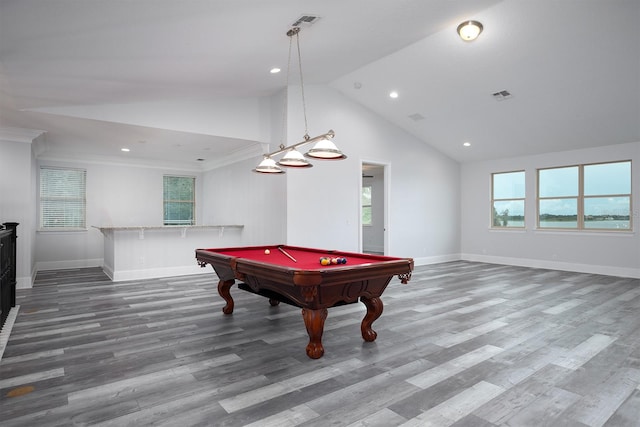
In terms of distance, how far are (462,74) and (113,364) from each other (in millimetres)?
6027

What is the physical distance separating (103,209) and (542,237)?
9.87 meters

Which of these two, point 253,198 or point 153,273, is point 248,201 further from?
point 153,273

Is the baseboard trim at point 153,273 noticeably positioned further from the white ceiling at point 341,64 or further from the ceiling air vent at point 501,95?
the ceiling air vent at point 501,95

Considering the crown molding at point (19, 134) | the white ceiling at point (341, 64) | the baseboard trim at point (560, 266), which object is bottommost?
the baseboard trim at point (560, 266)

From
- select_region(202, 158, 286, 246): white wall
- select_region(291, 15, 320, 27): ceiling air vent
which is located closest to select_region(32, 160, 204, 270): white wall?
select_region(202, 158, 286, 246): white wall

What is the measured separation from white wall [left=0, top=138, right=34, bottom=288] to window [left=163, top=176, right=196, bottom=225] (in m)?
3.67

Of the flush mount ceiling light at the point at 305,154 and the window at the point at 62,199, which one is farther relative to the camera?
the window at the point at 62,199

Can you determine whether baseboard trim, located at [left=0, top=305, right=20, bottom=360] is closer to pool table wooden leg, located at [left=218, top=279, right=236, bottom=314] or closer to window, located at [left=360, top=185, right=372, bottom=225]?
pool table wooden leg, located at [left=218, top=279, right=236, bottom=314]

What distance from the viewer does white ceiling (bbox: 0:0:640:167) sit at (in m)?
3.23

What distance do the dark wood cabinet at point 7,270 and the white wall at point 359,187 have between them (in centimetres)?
373

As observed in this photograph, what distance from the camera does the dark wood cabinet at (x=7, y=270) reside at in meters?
3.67

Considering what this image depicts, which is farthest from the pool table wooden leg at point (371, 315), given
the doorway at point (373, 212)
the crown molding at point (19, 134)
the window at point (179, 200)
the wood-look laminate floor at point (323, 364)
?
the doorway at point (373, 212)

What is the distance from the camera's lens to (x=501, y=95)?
6324 millimetres

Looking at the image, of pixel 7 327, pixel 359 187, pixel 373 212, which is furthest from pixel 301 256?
pixel 373 212
